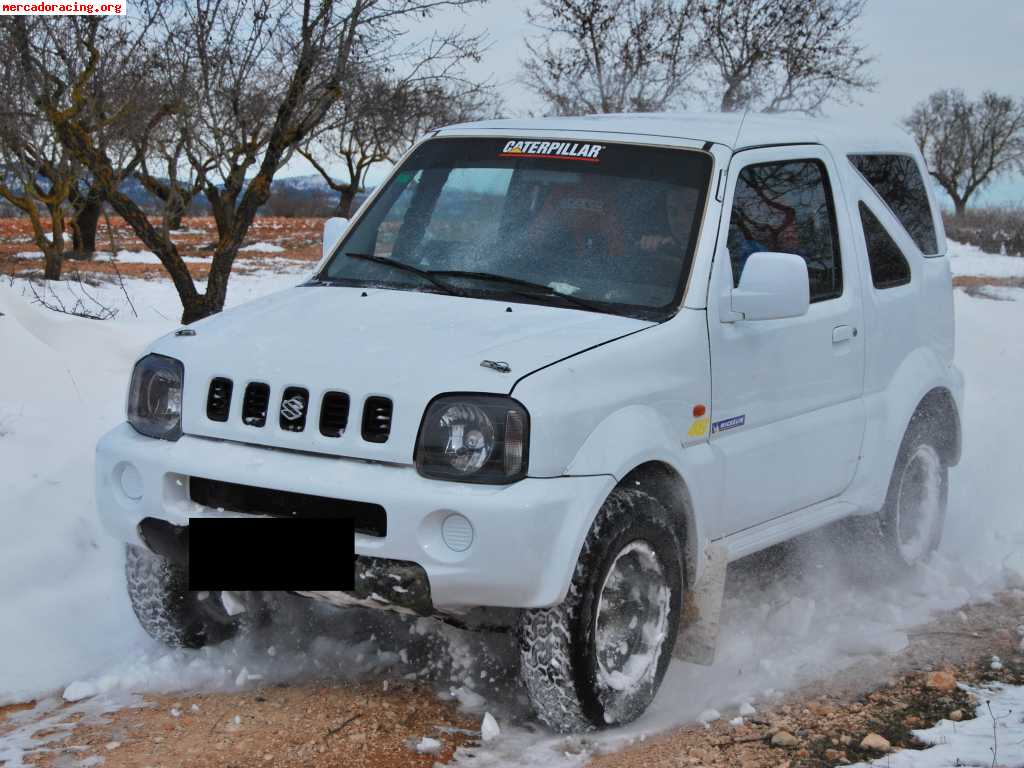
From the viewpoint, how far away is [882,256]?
5438 mm

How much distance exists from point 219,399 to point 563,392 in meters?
1.07

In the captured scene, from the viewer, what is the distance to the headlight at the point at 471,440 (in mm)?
3516

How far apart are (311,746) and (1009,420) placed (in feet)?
21.4

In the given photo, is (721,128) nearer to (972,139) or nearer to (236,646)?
(236,646)

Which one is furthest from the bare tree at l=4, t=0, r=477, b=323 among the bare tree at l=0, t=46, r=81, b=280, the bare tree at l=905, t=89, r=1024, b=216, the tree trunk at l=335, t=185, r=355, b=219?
the bare tree at l=905, t=89, r=1024, b=216

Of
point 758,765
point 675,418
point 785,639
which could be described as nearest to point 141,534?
point 675,418

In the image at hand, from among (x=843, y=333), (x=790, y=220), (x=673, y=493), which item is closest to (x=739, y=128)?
(x=790, y=220)

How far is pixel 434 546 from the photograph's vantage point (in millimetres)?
3518

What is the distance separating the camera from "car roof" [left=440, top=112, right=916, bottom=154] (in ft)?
15.6

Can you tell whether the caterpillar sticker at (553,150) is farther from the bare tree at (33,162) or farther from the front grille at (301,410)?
the bare tree at (33,162)

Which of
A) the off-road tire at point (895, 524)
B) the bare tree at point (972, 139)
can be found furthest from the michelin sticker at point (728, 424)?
the bare tree at point (972, 139)

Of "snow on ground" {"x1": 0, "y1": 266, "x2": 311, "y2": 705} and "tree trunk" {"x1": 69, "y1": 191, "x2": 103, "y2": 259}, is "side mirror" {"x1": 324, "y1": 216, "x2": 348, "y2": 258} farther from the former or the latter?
"tree trunk" {"x1": 69, "y1": 191, "x2": 103, "y2": 259}

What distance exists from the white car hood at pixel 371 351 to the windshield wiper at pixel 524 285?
0.08 metres

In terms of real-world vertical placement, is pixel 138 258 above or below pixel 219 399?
below
